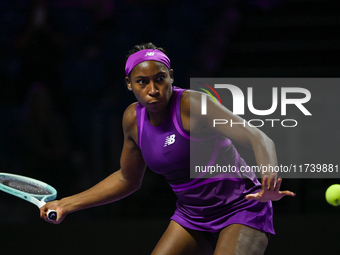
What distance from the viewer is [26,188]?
7.79 ft

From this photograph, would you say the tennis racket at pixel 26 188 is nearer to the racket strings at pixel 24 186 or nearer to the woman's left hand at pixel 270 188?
the racket strings at pixel 24 186

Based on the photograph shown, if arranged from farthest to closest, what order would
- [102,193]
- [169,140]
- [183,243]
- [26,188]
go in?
[26,188], [102,193], [183,243], [169,140]

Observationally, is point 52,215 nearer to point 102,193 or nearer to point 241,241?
point 102,193

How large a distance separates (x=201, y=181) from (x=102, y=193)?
1.75 ft

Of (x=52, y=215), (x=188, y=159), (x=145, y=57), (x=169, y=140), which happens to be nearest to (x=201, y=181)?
(x=188, y=159)

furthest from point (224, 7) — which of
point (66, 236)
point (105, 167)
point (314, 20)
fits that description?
point (66, 236)

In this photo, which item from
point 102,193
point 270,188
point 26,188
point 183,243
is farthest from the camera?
point 26,188

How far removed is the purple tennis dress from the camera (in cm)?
185

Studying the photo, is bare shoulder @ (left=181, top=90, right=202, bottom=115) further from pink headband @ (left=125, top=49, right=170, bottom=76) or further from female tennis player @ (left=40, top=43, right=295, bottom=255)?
pink headband @ (left=125, top=49, right=170, bottom=76)

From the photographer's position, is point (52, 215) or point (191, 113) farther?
point (52, 215)

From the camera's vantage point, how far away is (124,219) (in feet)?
11.5

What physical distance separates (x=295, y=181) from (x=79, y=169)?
6.04 feet

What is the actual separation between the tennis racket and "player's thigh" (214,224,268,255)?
3.05 feet

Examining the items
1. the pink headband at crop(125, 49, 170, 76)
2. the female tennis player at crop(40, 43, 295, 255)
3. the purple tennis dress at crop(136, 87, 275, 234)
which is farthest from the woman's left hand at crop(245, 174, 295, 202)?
the pink headband at crop(125, 49, 170, 76)
